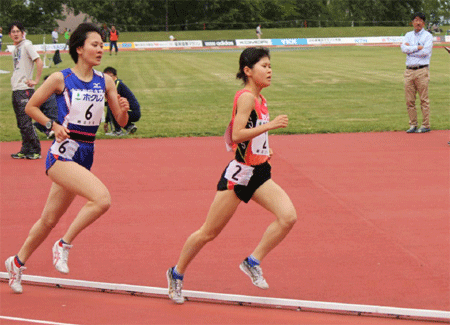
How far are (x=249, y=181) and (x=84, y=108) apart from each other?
1.49 metres

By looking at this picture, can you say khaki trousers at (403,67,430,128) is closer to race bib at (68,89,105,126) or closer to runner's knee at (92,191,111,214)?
race bib at (68,89,105,126)

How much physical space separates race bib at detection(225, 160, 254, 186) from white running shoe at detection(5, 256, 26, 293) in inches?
77.2

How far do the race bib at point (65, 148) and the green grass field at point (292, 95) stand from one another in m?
9.24

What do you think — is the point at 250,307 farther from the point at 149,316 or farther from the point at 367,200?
the point at 367,200

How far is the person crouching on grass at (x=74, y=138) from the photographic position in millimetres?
5773

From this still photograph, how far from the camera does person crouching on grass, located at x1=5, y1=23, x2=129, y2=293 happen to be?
Answer: 18.9ft

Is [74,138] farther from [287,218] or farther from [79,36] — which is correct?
[287,218]

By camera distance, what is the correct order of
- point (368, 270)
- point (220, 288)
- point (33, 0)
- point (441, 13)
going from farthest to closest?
1. point (441, 13)
2. point (33, 0)
3. point (368, 270)
4. point (220, 288)

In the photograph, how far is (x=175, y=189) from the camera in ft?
32.9

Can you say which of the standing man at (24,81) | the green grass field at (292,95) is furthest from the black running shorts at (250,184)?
the green grass field at (292,95)

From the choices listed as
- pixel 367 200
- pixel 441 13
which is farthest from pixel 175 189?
pixel 441 13

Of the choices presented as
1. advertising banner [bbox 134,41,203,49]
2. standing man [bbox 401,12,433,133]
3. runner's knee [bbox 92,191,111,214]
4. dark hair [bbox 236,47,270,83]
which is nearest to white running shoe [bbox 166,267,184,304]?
runner's knee [bbox 92,191,111,214]

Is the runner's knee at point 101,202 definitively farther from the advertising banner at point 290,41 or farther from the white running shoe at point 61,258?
the advertising banner at point 290,41

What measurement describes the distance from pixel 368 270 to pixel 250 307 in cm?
136
